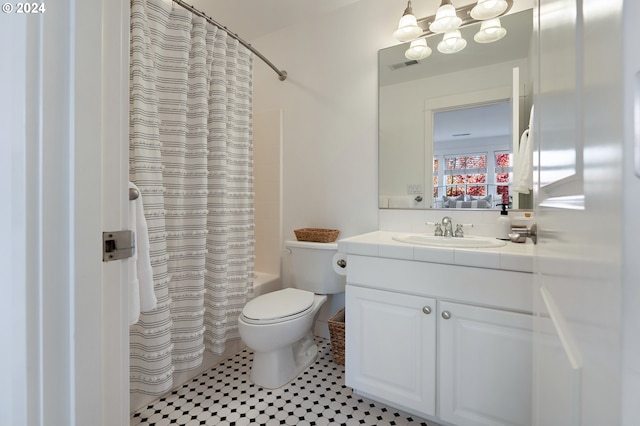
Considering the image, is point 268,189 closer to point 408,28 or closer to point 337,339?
point 337,339

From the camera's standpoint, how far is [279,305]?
173cm

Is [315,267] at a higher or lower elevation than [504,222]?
lower

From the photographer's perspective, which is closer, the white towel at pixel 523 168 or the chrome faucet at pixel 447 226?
the white towel at pixel 523 168

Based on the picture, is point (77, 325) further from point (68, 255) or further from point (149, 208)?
point (149, 208)

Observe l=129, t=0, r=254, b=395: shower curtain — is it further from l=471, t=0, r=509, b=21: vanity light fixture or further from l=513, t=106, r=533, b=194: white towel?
l=513, t=106, r=533, b=194: white towel

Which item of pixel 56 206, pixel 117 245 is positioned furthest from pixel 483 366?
pixel 56 206

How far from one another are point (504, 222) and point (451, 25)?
1.12 metres

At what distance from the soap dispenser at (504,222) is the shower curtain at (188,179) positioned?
150cm

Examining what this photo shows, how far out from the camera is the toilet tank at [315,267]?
78.7 inches

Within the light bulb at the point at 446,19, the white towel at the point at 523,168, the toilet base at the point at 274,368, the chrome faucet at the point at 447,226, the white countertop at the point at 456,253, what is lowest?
the toilet base at the point at 274,368

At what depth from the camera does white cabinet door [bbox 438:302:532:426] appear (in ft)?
3.67

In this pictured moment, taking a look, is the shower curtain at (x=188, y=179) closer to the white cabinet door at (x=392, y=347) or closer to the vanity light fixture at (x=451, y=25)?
the white cabinet door at (x=392, y=347)

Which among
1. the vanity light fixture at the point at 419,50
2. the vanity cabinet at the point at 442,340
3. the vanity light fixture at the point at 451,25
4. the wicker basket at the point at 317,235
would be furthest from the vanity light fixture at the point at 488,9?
the wicker basket at the point at 317,235
